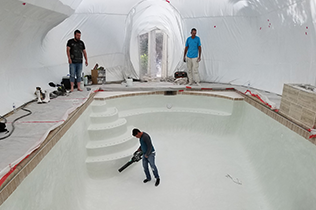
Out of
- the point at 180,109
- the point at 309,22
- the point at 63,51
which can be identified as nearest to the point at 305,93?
the point at 309,22

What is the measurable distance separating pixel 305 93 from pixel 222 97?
2.17 metres

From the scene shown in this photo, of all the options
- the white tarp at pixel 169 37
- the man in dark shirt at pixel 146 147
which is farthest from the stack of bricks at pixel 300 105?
the man in dark shirt at pixel 146 147

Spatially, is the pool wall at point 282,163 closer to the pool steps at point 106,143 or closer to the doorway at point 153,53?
the pool steps at point 106,143

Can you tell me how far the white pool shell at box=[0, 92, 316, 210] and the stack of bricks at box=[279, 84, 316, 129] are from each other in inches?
7.1

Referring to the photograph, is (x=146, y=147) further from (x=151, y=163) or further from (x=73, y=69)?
(x=73, y=69)

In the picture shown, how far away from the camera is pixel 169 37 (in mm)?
7332

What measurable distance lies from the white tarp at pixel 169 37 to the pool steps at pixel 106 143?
120cm

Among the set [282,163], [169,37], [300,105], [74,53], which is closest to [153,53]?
[169,37]

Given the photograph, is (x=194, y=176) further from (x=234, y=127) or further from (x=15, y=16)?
(x=15, y=16)

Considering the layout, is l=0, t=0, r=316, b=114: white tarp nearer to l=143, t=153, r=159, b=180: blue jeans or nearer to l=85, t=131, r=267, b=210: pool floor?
l=85, t=131, r=267, b=210: pool floor


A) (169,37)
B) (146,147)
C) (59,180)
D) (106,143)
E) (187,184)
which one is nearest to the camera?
(59,180)

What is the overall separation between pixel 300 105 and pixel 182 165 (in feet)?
6.06

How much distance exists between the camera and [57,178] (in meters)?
2.16

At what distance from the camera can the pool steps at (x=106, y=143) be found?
3.13 meters
